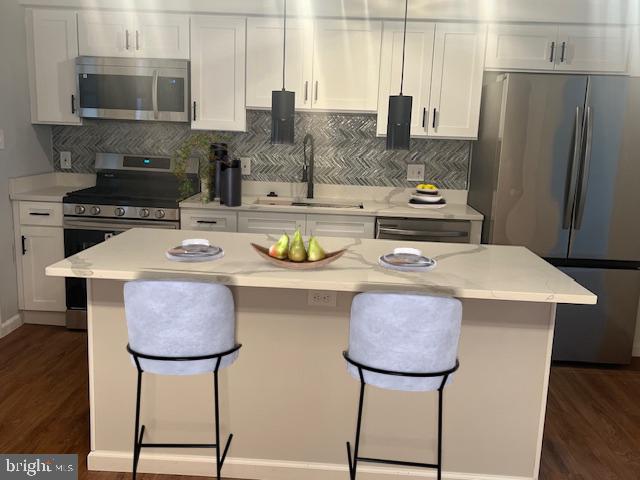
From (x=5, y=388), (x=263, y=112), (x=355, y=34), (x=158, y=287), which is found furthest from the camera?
(x=263, y=112)

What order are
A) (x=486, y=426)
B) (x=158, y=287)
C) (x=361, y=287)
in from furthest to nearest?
(x=486, y=426), (x=361, y=287), (x=158, y=287)

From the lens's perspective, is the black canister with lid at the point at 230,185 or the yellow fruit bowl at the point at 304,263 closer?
the yellow fruit bowl at the point at 304,263

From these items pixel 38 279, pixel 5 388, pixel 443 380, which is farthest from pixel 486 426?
pixel 38 279

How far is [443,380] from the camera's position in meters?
1.92

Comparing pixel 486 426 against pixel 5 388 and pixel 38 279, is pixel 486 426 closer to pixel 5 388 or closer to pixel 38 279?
pixel 5 388

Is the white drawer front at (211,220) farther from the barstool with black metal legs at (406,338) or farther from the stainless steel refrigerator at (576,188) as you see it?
the barstool with black metal legs at (406,338)

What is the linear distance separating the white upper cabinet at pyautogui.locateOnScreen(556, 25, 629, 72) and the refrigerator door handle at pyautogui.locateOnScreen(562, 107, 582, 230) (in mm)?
489

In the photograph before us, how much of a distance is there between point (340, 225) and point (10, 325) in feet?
8.00

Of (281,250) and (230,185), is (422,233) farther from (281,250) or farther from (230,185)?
(281,250)

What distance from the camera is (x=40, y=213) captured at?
4031 millimetres

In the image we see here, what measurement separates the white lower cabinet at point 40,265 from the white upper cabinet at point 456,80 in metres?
2.79

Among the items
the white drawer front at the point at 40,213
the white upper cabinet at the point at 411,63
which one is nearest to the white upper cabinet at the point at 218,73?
the white upper cabinet at the point at 411,63

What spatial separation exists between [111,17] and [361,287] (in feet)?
10.2

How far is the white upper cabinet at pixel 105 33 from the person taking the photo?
13.3 feet
